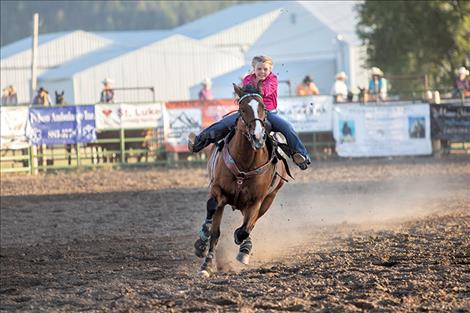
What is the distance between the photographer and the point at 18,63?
A: 186ft

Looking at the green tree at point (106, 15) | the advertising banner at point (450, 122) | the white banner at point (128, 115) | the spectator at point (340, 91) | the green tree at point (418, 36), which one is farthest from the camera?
the green tree at point (106, 15)

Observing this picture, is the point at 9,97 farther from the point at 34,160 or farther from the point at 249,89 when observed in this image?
the point at 249,89

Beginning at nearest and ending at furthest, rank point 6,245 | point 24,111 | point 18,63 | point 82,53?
1. point 6,245
2. point 24,111
3. point 18,63
4. point 82,53

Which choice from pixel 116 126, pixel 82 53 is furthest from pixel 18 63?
pixel 116 126

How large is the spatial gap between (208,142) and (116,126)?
14.7 m

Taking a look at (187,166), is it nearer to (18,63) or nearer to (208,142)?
(208,142)

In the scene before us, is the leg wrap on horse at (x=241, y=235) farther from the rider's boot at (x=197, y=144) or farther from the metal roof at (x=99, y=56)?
the metal roof at (x=99, y=56)

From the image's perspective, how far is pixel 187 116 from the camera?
2461 centimetres

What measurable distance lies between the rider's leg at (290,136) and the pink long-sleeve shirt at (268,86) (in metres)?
0.13

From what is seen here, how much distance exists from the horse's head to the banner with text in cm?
1546

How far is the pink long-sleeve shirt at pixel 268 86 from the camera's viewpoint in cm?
958

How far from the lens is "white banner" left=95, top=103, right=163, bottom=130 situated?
24266 millimetres

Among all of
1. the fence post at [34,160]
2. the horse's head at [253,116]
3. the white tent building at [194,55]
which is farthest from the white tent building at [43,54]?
the horse's head at [253,116]

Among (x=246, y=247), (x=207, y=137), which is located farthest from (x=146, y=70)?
(x=246, y=247)
